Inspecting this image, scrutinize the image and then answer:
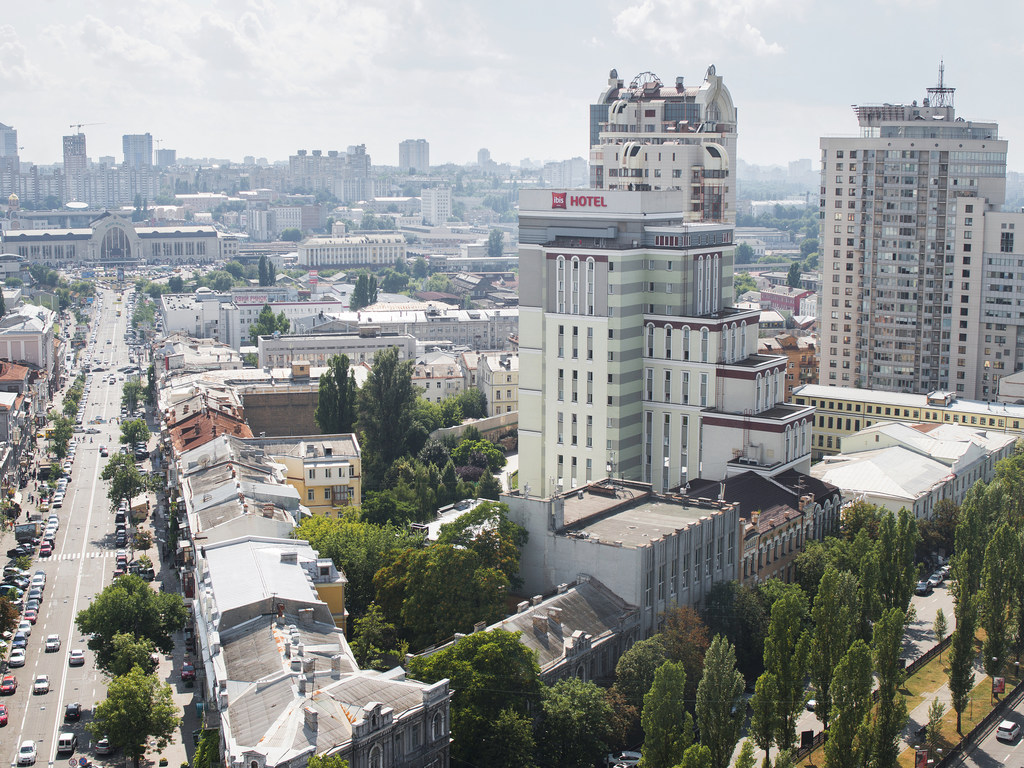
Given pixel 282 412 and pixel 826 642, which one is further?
pixel 282 412

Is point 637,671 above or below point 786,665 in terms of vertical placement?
below

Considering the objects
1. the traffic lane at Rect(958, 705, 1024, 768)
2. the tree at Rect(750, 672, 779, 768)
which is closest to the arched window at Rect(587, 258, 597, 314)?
the traffic lane at Rect(958, 705, 1024, 768)

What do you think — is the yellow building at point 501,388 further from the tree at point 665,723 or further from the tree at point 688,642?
the tree at point 665,723

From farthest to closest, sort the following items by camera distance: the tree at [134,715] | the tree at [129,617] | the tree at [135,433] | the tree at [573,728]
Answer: the tree at [135,433], the tree at [129,617], the tree at [134,715], the tree at [573,728]

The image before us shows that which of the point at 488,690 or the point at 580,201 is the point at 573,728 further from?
the point at 580,201

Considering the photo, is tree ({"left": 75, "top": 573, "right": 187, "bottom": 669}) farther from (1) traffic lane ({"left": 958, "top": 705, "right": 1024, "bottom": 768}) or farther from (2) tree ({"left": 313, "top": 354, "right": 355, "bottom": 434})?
(2) tree ({"left": 313, "top": 354, "right": 355, "bottom": 434})

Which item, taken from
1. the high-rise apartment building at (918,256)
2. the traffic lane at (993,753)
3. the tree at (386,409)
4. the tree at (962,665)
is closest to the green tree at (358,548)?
the tree at (962,665)

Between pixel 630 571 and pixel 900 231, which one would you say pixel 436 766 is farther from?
pixel 900 231

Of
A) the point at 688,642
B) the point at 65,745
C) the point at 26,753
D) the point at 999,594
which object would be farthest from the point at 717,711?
the point at 26,753
